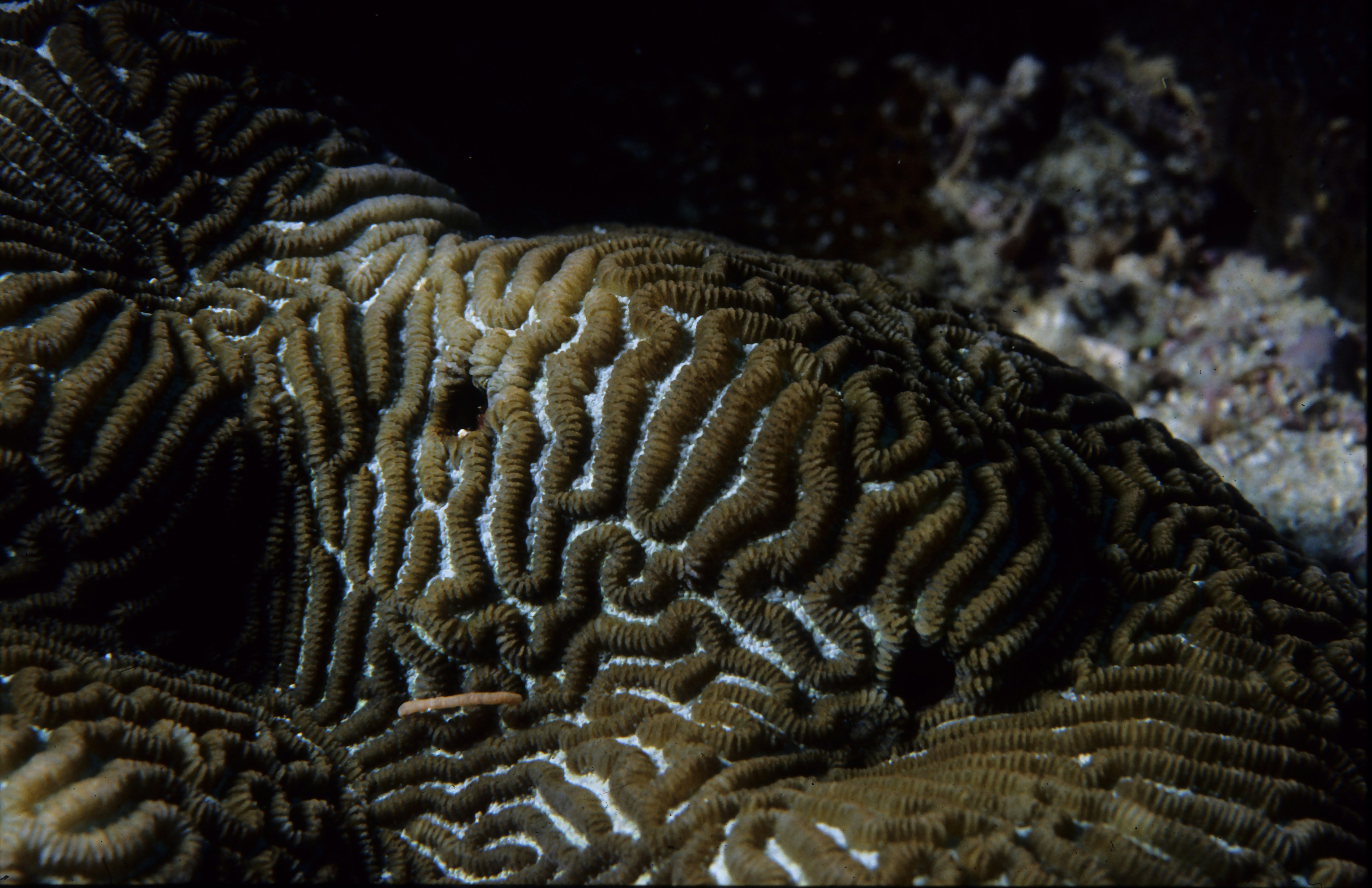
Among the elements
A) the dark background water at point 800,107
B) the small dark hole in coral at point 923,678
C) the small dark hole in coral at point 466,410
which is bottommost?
the small dark hole in coral at point 923,678

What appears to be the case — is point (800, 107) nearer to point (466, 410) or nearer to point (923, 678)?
point (466, 410)

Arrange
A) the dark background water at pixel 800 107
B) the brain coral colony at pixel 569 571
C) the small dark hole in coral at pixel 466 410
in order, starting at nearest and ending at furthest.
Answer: the brain coral colony at pixel 569 571, the small dark hole in coral at pixel 466 410, the dark background water at pixel 800 107

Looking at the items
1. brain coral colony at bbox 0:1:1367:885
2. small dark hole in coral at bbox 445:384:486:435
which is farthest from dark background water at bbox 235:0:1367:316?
small dark hole in coral at bbox 445:384:486:435

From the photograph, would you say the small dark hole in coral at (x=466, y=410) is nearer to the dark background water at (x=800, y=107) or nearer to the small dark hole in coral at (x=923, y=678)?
the small dark hole in coral at (x=923, y=678)

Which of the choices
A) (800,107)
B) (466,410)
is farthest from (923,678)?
(800,107)

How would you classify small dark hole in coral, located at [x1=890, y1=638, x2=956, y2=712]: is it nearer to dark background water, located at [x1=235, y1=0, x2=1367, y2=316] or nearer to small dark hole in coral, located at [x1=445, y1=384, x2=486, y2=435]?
small dark hole in coral, located at [x1=445, y1=384, x2=486, y2=435]

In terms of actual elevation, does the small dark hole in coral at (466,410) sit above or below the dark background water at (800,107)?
below

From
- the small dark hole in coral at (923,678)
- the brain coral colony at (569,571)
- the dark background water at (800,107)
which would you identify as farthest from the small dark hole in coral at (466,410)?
the dark background water at (800,107)
